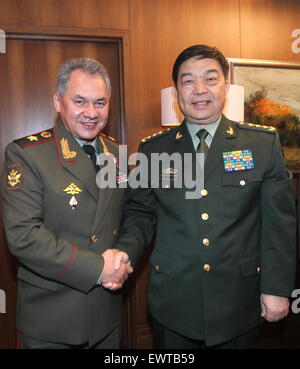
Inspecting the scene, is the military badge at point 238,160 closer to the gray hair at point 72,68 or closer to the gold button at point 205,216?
the gold button at point 205,216

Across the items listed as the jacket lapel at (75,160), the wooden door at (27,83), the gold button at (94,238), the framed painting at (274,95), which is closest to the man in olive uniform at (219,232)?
the gold button at (94,238)

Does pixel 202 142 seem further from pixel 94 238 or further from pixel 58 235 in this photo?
pixel 58 235

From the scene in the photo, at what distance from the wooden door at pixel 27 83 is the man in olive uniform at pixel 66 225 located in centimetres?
118

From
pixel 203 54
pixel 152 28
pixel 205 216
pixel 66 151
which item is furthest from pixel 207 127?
pixel 152 28

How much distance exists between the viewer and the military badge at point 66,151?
5.25 ft

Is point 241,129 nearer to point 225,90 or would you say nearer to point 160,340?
point 225,90

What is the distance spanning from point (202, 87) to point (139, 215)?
712 millimetres

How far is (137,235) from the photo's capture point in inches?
69.4

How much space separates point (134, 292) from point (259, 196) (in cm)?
170

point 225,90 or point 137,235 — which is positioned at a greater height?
point 225,90

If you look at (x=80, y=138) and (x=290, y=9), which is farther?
(x=290, y=9)

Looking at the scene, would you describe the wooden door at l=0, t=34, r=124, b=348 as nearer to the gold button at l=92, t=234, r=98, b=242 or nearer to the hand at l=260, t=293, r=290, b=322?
the gold button at l=92, t=234, r=98, b=242

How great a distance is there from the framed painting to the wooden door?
1.11m

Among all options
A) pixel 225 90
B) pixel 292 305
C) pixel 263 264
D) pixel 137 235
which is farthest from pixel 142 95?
pixel 292 305
